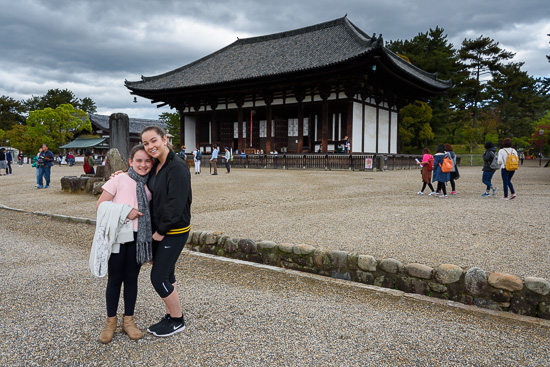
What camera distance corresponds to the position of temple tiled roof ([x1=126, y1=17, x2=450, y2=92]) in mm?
20203

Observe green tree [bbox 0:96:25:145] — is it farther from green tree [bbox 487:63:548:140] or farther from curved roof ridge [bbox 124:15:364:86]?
green tree [bbox 487:63:548:140]

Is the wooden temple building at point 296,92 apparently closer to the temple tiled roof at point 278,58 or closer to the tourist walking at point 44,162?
the temple tiled roof at point 278,58

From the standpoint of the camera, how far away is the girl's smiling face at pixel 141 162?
7.91 ft

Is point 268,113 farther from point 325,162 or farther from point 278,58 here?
point 325,162

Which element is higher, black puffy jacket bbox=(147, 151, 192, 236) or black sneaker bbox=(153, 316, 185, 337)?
black puffy jacket bbox=(147, 151, 192, 236)

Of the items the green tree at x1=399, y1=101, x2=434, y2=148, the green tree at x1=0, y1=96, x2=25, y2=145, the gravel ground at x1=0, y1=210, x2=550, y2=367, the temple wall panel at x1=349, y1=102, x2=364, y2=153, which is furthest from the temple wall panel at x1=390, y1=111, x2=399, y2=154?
the green tree at x1=0, y1=96, x2=25, y2=145

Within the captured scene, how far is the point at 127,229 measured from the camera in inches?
90.9

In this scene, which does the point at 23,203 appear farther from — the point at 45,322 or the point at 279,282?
the point at 279,282

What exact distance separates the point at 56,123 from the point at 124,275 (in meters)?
46.3

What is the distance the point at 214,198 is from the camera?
9305 millimetres

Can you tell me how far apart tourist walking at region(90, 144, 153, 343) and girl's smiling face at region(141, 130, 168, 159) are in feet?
0.24

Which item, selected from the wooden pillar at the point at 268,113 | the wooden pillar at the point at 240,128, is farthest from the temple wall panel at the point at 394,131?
the wooden pillar at the point at 240,128

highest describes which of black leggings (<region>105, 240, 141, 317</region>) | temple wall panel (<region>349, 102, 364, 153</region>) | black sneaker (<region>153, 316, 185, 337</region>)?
temple wall panel (<region>349, 102, 364, 153</region>)

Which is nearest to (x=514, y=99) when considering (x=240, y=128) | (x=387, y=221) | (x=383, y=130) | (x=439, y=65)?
(x=439, y=65)
